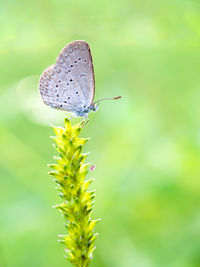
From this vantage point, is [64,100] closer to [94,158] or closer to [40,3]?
[94,158]

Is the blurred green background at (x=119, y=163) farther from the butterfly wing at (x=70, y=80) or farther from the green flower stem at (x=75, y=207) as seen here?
the green flower stem at (x=75, y=207)

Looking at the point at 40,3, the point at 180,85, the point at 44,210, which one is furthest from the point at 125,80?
the point at 44,210

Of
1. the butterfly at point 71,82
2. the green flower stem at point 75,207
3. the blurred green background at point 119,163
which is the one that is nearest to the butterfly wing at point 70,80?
the butterfly at point 71,82

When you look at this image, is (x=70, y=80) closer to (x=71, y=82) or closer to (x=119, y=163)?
(x=71, y=82)

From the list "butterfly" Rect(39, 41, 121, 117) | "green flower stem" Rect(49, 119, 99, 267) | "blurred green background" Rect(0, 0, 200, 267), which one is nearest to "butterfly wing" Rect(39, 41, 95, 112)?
"butterfly" Rect(39, 41, 121, 117)

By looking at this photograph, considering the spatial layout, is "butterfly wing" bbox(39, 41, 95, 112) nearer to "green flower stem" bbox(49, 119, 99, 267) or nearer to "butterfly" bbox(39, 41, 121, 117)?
"butterfly" bbox(39, 41, 121, 117)

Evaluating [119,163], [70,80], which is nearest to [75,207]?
[70,80]
